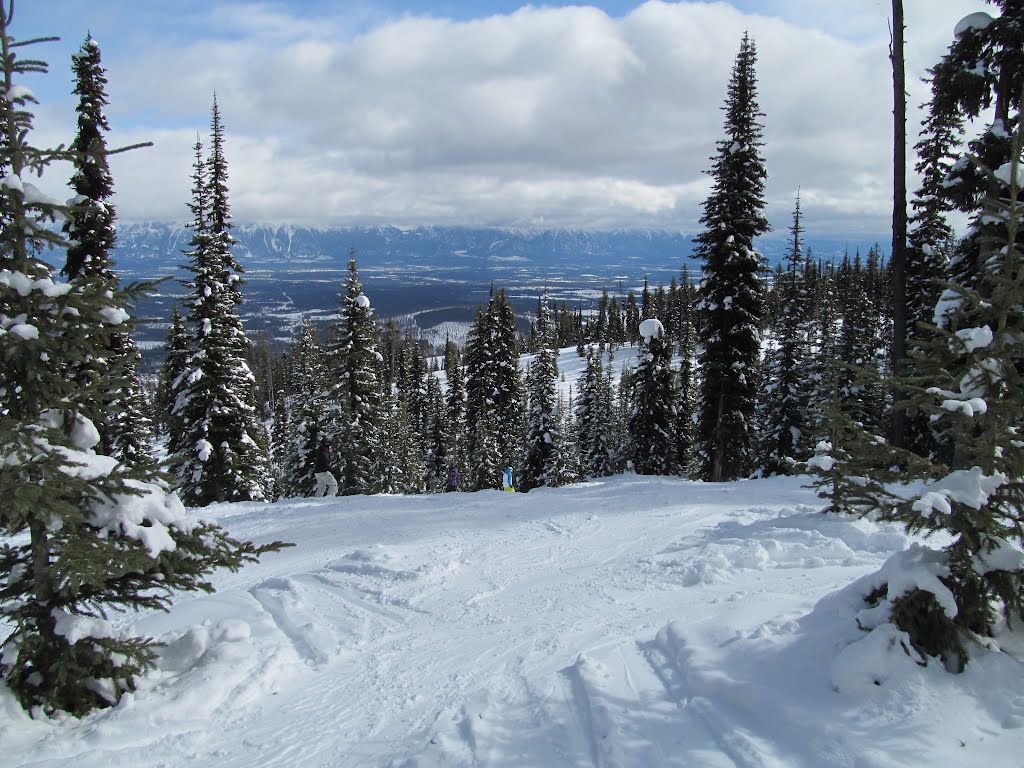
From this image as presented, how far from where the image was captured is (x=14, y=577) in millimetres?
4895

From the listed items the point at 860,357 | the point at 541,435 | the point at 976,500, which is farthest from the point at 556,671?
the point at 860,357

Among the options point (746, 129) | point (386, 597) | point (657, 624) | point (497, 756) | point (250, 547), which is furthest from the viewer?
point (746, 129)

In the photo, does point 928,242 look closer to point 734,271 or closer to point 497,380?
point 734,271

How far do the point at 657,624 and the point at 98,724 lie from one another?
521 cm

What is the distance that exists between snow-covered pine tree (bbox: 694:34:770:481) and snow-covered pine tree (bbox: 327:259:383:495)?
1599 centimetres

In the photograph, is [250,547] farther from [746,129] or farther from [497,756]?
[746,129]

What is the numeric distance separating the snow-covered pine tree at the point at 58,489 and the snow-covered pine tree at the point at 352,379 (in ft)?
78.1

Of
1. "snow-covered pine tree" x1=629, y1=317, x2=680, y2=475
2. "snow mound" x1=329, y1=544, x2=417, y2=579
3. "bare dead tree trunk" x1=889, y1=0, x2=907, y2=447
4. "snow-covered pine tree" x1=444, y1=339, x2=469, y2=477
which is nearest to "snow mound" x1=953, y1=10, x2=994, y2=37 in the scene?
"bare dead tree trunk" x1=889, y1=0, x2=907, y2=447

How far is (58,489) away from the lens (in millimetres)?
4457

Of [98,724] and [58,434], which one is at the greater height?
[58,434]

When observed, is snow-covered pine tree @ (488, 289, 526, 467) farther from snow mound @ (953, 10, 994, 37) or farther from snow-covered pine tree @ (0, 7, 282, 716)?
snow-covered pine tree @ (0, 7, 282, 716)

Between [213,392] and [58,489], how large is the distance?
19.6 m

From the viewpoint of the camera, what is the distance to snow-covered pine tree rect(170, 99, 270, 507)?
71.9 ft

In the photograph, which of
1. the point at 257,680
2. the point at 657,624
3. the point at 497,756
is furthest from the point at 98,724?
the point at 657,624
